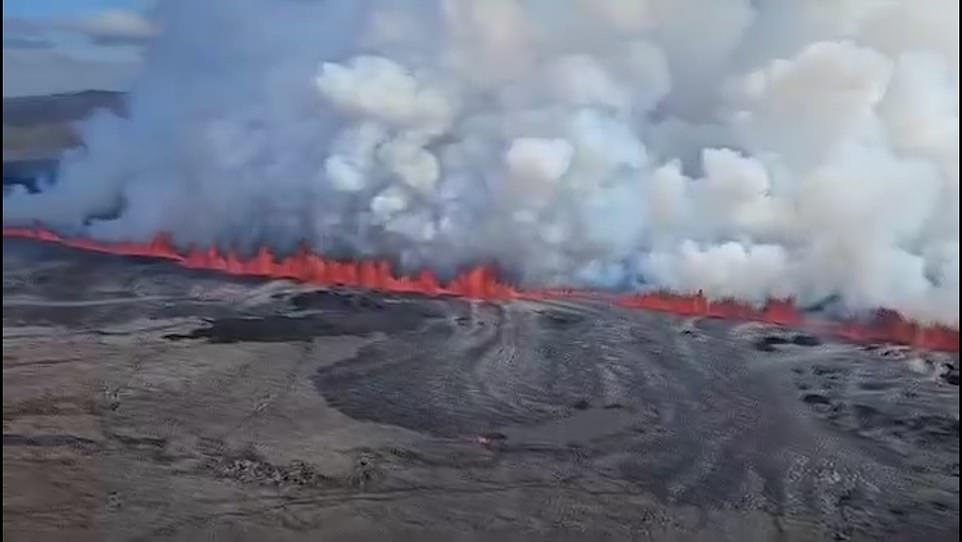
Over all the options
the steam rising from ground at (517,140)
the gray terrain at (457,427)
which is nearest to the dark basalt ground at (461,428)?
the gray terrain at (457,427)

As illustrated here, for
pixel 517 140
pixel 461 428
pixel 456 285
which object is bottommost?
pixel 461 428

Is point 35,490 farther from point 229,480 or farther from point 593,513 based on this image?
point 593,513

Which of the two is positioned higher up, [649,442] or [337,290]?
[337,290]

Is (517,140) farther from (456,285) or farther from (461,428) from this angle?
(461,428)

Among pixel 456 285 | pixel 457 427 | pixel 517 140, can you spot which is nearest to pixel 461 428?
pixel 457 427

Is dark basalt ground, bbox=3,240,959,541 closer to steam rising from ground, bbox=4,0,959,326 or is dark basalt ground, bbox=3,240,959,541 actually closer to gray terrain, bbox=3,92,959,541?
gray terrain, bbox=3,92,959,541

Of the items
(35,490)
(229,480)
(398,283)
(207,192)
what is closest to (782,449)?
(398,283)
